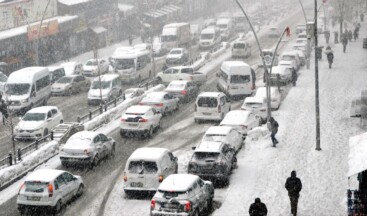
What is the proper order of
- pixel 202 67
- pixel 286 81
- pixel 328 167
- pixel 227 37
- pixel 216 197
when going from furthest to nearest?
pixel 227 37 < pixel 202 67 < pixel 286 81 < pixel 328 167 < pixel 216 197

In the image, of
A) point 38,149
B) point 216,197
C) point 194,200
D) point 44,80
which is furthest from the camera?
point 44,80

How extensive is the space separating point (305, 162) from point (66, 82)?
1018 inches

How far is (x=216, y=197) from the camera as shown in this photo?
82.3ft

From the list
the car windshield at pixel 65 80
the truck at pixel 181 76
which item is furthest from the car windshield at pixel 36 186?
the truck at pixel 181 76

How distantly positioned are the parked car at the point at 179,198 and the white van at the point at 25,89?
2217 cm

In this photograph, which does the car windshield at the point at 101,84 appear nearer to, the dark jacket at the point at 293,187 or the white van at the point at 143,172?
the white van at the point at 143,172

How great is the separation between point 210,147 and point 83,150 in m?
6.07

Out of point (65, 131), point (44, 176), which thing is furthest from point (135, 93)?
point (44, 176)

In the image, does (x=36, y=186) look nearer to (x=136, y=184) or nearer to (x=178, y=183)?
(x=136, y=184)

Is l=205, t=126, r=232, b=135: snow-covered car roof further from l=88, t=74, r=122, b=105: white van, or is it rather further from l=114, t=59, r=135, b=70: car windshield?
l=114, t=59, r=135, b=70: car windshield

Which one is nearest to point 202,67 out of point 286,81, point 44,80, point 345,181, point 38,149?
point 286,81

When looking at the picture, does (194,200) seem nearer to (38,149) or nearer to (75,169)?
(75,169)

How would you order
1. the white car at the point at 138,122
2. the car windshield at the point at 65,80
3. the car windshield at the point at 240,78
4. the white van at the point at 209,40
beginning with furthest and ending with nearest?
the white van at the point at 209,40, the car windshield at the point at 65,80, the car windshield at the point at 240,78, the white car at the point at 138,122

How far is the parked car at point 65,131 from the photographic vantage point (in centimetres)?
3425
